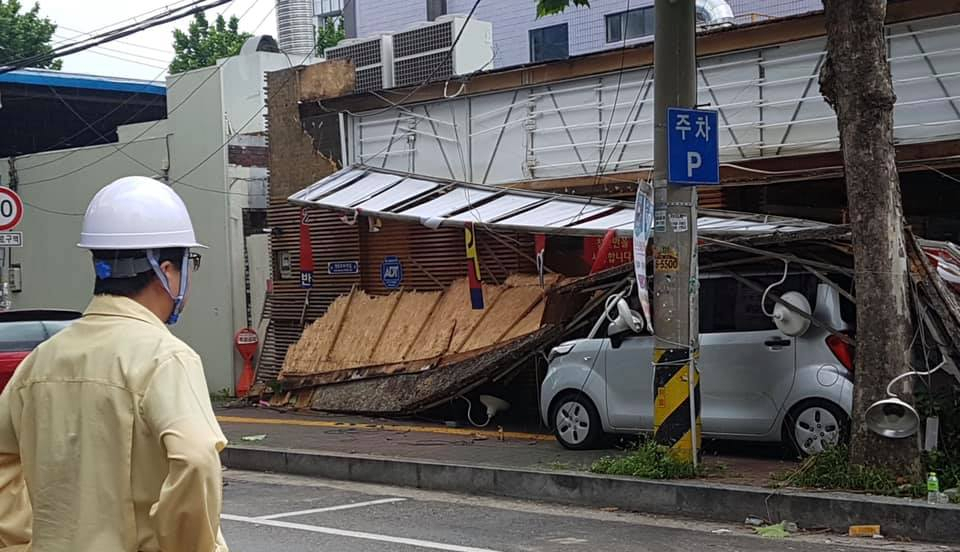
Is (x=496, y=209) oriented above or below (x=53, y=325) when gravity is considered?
above

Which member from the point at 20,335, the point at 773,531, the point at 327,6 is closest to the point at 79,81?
the point at 20,335

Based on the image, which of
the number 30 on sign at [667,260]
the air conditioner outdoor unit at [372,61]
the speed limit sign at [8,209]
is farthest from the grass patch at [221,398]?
the number 30 on sign at [667,260]

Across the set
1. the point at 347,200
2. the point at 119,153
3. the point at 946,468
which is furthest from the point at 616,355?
the point at 119,153

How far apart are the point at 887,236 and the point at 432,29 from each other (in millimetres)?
10055

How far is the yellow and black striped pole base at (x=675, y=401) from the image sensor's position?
10.2m

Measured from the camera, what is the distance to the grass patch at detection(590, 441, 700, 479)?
1005 centimetres

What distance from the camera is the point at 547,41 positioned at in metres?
32.6

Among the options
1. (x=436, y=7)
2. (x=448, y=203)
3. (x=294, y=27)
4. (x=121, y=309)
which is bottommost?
(x=121, y=309)

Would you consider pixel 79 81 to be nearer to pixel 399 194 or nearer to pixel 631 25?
pixel 399 194

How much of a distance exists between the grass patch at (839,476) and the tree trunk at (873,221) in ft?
0.32

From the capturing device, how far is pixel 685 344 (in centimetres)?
1025

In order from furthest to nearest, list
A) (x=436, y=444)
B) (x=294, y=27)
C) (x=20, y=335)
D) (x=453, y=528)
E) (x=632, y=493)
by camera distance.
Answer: (x=294, y=27)
(x=436, y=444)
(x=20, y=335)
(x=632, y=493)
(x=453, y=528)

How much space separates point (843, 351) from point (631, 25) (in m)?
21.9

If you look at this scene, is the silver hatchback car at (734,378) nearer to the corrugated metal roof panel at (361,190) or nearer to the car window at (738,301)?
the car window at (738,301)
